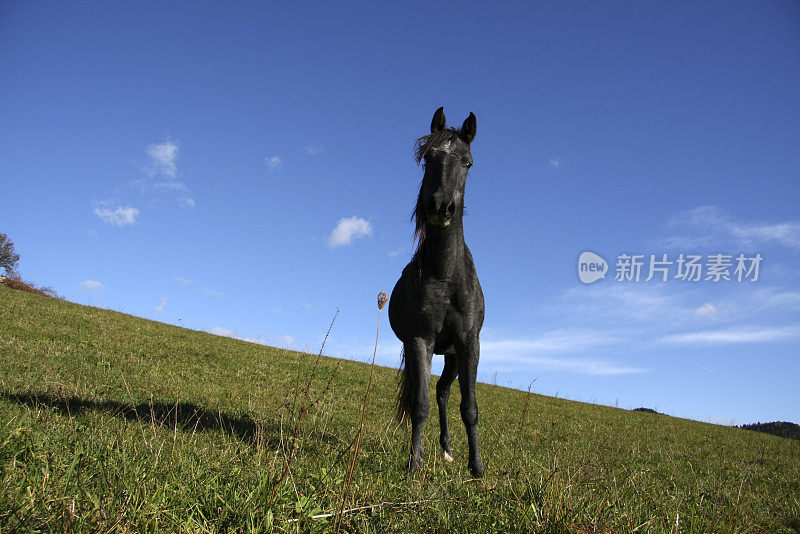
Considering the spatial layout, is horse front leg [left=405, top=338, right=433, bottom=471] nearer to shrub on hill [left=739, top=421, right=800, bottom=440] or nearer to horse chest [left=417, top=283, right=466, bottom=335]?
horse chest [left=417, top=283, right=466, bottom=335]

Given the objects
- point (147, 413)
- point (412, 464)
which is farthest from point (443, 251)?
point (147, 413)

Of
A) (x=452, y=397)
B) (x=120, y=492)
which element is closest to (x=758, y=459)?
(x=452, y=397)

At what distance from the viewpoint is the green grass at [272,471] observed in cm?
234

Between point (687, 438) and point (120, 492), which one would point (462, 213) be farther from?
point (687, 438)

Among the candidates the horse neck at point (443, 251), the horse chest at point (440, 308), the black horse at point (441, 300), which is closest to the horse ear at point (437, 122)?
the black horse at point (441, 300)

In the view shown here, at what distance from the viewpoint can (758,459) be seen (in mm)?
11797

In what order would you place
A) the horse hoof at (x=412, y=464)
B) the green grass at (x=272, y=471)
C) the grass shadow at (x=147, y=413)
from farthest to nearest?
the grass shadow at (x=147, y=413) < the horse hoof at (x=412, y=464) < the green grass at (x=272, y=471)

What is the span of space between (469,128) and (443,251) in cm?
150

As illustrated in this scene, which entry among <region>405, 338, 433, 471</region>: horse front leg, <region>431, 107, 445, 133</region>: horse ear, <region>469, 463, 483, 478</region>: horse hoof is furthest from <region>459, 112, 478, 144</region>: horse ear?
Result: <region>469, 463, 483, 478</region>: horse hoof

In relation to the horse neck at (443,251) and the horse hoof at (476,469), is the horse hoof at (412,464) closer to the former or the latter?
the horse hoof at (476,469)

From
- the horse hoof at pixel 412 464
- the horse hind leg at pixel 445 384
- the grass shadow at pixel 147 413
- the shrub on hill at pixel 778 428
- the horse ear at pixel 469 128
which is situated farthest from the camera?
the shrub on hill at pixel 778 428

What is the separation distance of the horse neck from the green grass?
69.5 inches

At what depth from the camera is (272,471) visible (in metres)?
2.75

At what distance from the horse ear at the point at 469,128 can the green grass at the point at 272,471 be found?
3076 mm
